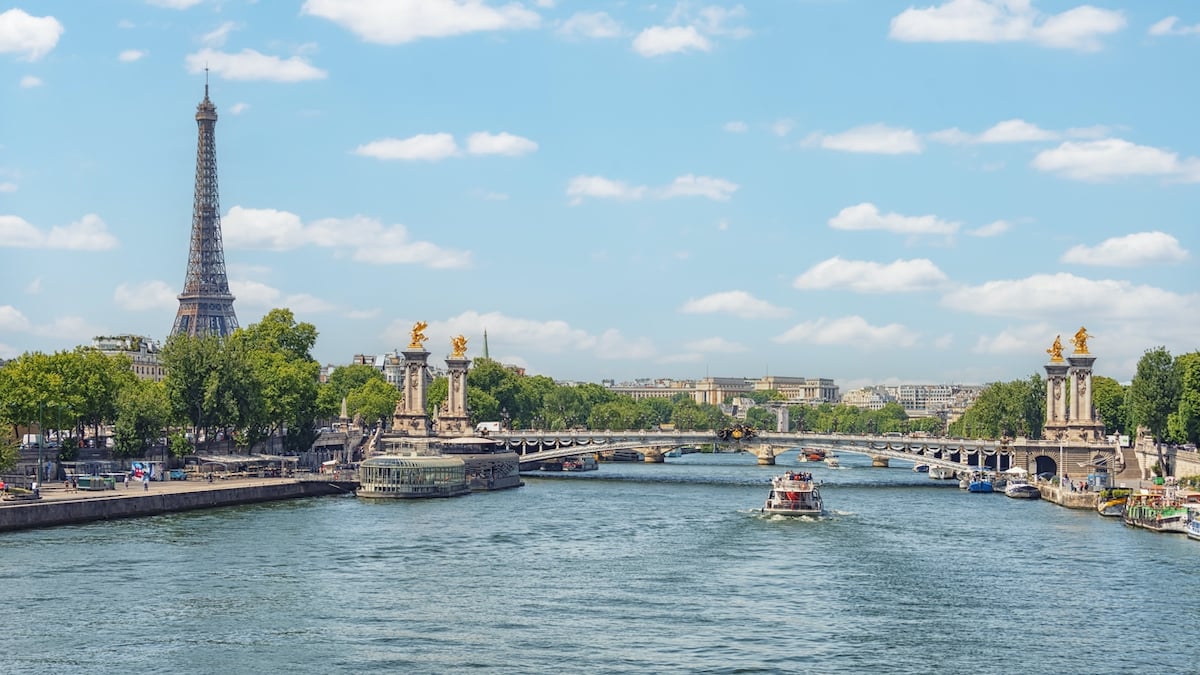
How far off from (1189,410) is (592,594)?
4684 cm

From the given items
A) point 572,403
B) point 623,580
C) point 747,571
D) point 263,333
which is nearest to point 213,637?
point 623,580

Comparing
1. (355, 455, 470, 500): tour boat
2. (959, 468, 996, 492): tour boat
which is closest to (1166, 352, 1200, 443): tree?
(959, 468, 996, 492): tour boat

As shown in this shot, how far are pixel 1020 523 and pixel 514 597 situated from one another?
104ft

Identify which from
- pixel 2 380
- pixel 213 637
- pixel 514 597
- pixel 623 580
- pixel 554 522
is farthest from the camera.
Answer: pixel 2 380

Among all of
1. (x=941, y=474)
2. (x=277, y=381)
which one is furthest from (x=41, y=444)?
(x=941, y=474)

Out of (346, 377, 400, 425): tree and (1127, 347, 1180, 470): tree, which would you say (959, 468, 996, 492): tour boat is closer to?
(1127, 347, 1180, 470): tree

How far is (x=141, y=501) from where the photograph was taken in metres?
65.4

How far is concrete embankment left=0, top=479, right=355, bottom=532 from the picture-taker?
58.2 metres

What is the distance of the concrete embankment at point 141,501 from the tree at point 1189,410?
43039mm

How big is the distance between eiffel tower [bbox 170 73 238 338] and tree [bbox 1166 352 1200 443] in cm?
8621

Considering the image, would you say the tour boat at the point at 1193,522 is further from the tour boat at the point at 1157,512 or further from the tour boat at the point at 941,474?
the tour boat at the point at 941,474

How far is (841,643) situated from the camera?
39.6 metres

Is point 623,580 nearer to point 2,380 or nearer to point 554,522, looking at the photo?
point 554,522

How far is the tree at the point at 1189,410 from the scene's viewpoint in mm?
83000
